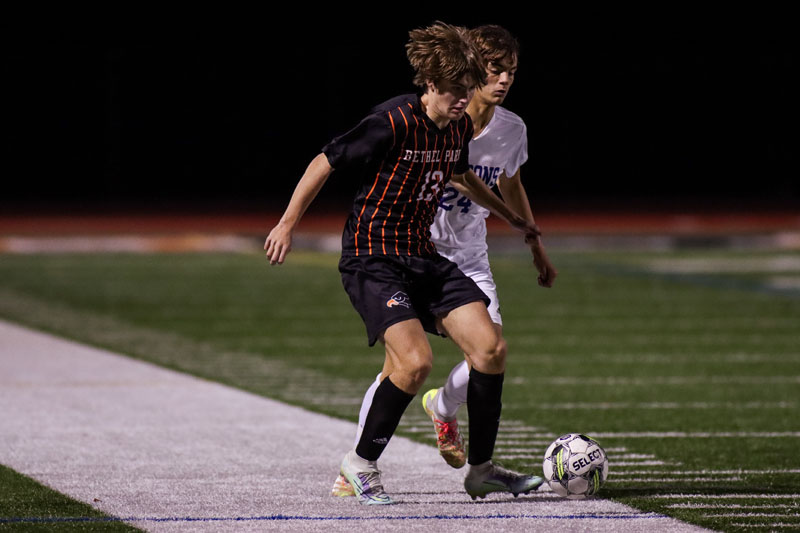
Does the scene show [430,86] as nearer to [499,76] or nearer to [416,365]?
[499,76]

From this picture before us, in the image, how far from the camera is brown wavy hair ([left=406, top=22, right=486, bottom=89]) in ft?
17.9

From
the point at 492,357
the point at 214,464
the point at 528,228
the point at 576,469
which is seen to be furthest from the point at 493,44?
the point at 214,464

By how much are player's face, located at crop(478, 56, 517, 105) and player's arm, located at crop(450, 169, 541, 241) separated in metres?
0.38

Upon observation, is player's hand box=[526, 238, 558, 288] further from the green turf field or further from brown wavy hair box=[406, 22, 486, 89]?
brown wavy hair box=[406, 22, 486, 89]

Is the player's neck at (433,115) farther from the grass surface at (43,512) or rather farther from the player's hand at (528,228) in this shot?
the grass surface at (43,512)

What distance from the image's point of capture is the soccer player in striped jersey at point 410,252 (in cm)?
552

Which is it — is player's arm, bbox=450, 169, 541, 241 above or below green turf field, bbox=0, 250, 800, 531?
above

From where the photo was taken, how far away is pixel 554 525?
5.13 m

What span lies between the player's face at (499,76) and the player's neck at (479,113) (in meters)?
0.21

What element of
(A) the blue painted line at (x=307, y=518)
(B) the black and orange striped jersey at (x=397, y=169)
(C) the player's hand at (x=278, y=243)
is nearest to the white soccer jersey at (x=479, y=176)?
(B) the black and orange striped jersey at (x=397, y=169)

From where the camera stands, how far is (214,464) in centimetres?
661

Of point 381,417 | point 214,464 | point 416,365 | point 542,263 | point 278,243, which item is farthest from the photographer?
point 214,464

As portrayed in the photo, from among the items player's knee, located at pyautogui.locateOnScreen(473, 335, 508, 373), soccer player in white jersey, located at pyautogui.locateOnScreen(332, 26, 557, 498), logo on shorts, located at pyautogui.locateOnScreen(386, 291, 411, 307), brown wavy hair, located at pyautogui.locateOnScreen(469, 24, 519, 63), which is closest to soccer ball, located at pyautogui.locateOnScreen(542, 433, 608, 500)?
player's knee, located at pyautogui.locateOnScreen(473, 335, 508, 373)

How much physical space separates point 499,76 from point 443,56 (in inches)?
29.4
